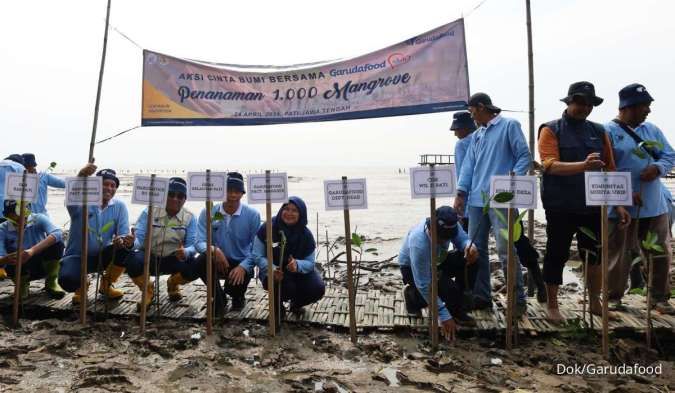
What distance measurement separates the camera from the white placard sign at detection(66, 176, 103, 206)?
3605mm

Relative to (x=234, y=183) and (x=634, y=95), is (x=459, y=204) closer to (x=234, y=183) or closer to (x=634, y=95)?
(x=634, y=95)

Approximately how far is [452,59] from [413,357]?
3.18 meters

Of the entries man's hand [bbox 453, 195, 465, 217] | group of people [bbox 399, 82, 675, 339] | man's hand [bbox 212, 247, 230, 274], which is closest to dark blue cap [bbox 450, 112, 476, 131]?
group of people [bbox 399, 82, 675, 339]

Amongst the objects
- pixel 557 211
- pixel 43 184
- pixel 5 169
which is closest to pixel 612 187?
pixel 557 211

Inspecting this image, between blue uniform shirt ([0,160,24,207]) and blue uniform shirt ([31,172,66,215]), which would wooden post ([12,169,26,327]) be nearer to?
blue uniform shirt ([31,172,66,215])

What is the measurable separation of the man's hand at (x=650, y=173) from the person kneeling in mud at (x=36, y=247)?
5.52m

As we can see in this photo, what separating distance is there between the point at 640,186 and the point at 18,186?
5426 millimetres

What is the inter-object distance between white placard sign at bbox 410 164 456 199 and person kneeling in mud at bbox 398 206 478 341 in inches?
9.6

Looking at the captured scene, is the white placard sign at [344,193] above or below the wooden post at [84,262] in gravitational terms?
above

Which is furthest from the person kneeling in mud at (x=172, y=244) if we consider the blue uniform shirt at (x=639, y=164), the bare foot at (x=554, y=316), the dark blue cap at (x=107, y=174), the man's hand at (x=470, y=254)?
the blue uniform shirt at (x=639, y=164)

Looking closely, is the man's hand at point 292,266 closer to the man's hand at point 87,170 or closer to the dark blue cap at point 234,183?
the dark blue cap at point 234,183

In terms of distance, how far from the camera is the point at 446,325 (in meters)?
3.36

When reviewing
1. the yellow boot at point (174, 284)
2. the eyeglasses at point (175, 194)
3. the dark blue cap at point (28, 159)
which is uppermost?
the dark blue cap at point (28, 159)

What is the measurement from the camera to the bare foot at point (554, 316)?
3.53 meters
